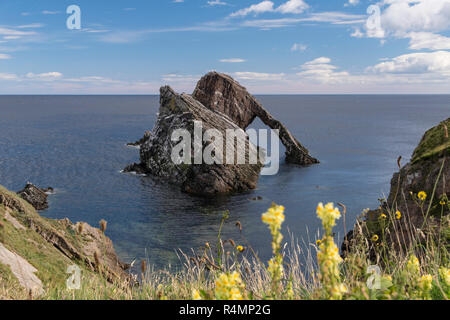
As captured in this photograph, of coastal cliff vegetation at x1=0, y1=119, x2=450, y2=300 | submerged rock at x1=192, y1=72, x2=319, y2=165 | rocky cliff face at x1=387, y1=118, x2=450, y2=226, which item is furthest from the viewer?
submerged rock at x1=192, y1=72, x2=319, y2=165

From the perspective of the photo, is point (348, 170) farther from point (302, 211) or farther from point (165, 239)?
point (165, 239)

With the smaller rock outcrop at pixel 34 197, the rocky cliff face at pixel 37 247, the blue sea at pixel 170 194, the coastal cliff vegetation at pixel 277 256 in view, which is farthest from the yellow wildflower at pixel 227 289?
the smaller rock outcrop at pixel 34 197

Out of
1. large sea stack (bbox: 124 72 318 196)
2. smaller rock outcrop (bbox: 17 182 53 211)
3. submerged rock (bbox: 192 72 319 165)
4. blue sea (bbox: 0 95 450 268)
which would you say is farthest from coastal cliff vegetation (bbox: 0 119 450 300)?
submerged rock (bbox: 192 72 319 165)

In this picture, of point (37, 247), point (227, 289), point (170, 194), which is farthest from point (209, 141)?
point (227, 289)

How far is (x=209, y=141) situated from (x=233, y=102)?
79.9 ft

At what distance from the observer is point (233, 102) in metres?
87.8

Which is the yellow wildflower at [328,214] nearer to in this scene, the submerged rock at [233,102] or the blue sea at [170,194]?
the blue sea at [170,194]

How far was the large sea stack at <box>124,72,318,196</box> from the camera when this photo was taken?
63.9 metres

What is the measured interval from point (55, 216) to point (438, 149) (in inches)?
1783

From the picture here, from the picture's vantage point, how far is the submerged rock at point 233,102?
86.0 metres

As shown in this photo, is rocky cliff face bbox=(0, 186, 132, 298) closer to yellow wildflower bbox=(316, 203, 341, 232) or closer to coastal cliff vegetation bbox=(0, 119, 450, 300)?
coastal cliff vegetation bbox=(0, 119, 450, 300)

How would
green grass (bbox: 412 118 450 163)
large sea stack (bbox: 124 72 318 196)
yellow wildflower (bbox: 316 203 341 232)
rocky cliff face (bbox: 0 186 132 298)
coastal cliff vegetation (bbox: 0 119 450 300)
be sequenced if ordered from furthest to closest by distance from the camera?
large sea stack (bbox: 124 72 318 196) → green grass (bbox: 412 118 450 163) → rocky cliff face (bbox: 0 186 132 298) → coastal cliff vegetation (bbox: 0 119 450 300) → yellow wildflower (bbox: 316 203 341 232)

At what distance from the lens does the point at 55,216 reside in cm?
5075

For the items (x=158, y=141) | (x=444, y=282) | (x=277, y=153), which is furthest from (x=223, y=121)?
(x=444, y=282)
